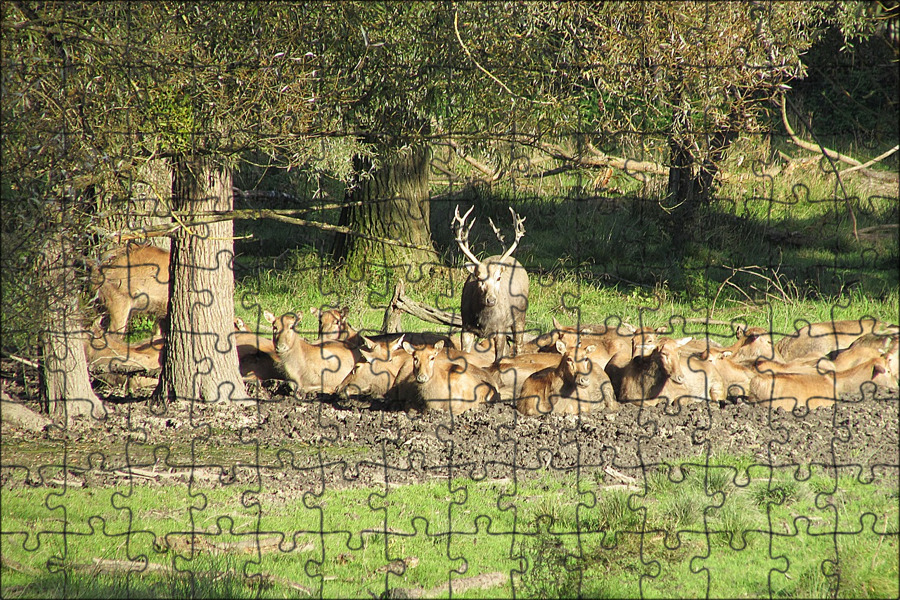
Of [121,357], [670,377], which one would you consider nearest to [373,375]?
[121,357]

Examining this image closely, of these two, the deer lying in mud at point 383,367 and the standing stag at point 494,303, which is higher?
the standing stag at point 494,303

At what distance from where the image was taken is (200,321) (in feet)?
36.4

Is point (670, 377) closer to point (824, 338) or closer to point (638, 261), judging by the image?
point (824, 338)

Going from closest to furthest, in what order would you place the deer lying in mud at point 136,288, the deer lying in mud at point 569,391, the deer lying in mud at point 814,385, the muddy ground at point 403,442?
the muddy ground at point 403,442 < the deer lying in mud at point 814,385 < the deer lying in mud at point 569,391 < the deer lying in mud at point 136,288

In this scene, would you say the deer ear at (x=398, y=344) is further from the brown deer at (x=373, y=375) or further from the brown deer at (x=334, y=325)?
the brown deer at (x=334, y=325)

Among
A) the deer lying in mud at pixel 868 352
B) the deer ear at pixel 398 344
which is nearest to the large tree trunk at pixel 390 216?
the deer ear at pixel 398 344

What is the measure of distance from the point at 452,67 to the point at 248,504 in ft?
16.2

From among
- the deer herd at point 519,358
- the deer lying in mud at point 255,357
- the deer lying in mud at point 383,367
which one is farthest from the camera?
the deer lying in mud at point 255,357

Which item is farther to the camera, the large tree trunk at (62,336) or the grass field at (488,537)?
the large tree trunk at (62,336)

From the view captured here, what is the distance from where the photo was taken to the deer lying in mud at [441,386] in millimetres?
10945

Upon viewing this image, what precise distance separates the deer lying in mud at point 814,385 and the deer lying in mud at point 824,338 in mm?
549

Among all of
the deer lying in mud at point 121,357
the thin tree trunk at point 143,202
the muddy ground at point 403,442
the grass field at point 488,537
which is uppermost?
the thin tree trunk at point 143,202

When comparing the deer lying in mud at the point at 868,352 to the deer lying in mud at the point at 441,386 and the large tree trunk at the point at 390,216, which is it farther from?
the large tree trunk at the point at 390,216

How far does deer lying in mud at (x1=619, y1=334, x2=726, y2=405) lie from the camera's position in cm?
1062
